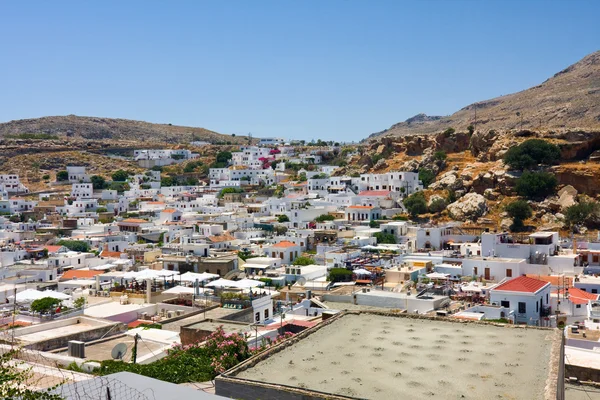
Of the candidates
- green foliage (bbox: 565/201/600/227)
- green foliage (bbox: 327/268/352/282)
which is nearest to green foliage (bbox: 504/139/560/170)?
green foliage (bbox: 565/201/600/227)

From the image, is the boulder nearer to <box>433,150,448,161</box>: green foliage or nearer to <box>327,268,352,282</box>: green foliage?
<box>433,150,448,161</box>: green foliage

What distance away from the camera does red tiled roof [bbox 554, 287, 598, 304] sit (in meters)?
22.0

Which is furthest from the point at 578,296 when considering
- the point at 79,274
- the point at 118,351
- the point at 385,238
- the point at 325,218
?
the point at 325,218

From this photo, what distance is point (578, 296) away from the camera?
2281 cm

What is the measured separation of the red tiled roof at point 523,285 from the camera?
2127 centimetres

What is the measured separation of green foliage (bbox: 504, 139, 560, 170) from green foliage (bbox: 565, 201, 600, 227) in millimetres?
7537

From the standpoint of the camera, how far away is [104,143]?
348ft

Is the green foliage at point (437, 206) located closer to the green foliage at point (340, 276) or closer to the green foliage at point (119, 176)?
the green foliage at point (340, 276)

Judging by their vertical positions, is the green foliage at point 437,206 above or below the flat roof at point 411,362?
below

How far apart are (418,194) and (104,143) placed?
228ft

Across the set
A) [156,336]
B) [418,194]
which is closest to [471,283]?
[156,336]

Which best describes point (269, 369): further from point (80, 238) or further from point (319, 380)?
point (80, 238)

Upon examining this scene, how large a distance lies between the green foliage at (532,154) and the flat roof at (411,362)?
4320 centimetres

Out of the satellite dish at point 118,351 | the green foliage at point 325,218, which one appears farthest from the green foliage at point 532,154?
the satellite dish at point 118,351
